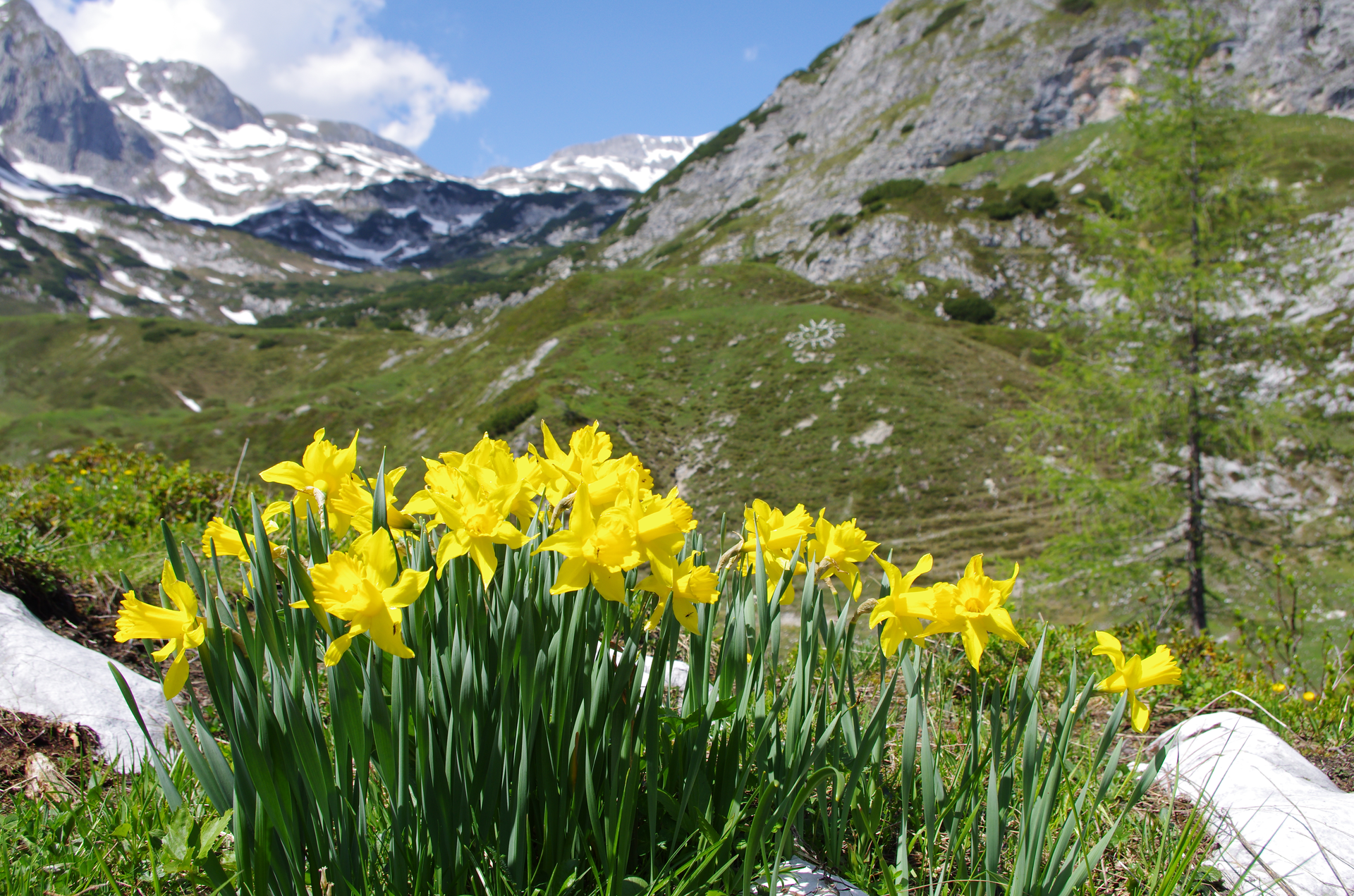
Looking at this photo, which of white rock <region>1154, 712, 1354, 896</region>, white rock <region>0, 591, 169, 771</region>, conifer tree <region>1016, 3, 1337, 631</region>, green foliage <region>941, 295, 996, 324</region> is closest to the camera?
white rock <region>1154, 712, 1354, 896</region>

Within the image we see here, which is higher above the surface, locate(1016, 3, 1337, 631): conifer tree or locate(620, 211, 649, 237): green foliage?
locate(620, 211, 649, 237): green foliage

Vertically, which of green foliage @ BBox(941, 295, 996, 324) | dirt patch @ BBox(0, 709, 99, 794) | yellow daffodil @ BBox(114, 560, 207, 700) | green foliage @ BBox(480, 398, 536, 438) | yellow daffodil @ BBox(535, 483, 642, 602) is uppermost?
green foliage @ BBox(941, 295, 996, 324)

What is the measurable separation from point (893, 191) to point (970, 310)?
1465 cm

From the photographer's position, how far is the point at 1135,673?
1.30 metres

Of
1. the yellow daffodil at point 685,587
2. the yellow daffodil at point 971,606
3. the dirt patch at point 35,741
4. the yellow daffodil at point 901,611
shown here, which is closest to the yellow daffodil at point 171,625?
the yellow daffodil at point 685,587

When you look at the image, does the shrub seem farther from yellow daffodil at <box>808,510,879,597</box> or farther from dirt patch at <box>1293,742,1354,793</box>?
yellow daffodil at <box>808,510,879,597</box>

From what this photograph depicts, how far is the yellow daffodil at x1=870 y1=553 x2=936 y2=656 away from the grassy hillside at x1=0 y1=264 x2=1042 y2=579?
453 inches

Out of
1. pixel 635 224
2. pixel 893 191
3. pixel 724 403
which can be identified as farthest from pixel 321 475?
pixel 635 224

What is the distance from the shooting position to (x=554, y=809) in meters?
1.42

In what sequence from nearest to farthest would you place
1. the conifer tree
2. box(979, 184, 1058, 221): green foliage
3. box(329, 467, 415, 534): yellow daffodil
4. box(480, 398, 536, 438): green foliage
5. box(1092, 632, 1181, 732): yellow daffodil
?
1. box(1092, 632, 1181, 732): yellow daffodil
2. box(329, 467, 415, 534): yellow daffodil
3. the conifer tree
4. box(480, 398, 536, 438): green foliage
5. box(979, 184, 1058, 221): green foliage

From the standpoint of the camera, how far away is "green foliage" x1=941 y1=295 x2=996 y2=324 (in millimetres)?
29688

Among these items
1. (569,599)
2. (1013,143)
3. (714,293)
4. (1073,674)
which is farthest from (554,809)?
(1013,143)

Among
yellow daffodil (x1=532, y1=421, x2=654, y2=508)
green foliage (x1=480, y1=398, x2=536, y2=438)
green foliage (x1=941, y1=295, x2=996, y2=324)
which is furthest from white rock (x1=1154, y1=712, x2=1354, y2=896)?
green foliage (x1=941, y1=295, x2=996, y2=324)

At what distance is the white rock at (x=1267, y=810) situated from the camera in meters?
1.79
